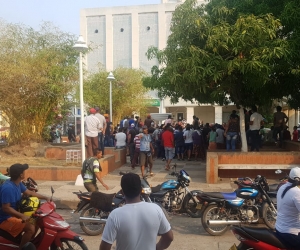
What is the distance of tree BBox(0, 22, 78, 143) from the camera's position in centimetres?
1617

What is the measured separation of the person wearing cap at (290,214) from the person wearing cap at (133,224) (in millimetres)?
1908

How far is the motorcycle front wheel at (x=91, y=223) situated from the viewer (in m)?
7.22

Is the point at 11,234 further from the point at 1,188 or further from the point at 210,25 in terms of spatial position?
the point at 210,25

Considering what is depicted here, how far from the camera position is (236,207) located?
7.24 meters

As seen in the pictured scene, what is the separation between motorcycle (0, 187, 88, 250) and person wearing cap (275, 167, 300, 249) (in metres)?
2.48

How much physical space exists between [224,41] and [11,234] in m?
8.33

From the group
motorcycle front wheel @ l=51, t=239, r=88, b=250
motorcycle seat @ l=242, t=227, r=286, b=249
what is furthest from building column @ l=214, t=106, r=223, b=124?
motorcycle seat @ l=242, t=227, r=286, b=249

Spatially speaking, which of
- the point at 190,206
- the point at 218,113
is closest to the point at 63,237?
the point at 190,206

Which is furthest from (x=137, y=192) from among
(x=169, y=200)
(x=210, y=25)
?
(x=210, y=25)

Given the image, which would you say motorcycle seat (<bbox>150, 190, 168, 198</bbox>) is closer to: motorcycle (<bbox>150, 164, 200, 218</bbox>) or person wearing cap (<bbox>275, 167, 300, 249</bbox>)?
motorcycle (<bbox>150, 164, 200, 218</bbox>)

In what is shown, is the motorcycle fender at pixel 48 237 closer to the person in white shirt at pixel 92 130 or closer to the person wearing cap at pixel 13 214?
the person wearing cap at pixel 13 214

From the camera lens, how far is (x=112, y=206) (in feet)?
23.1

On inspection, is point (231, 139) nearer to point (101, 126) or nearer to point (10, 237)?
point (101, 126)

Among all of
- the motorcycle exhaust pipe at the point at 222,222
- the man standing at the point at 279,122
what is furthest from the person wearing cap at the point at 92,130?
the man standing at the point at 279,122
